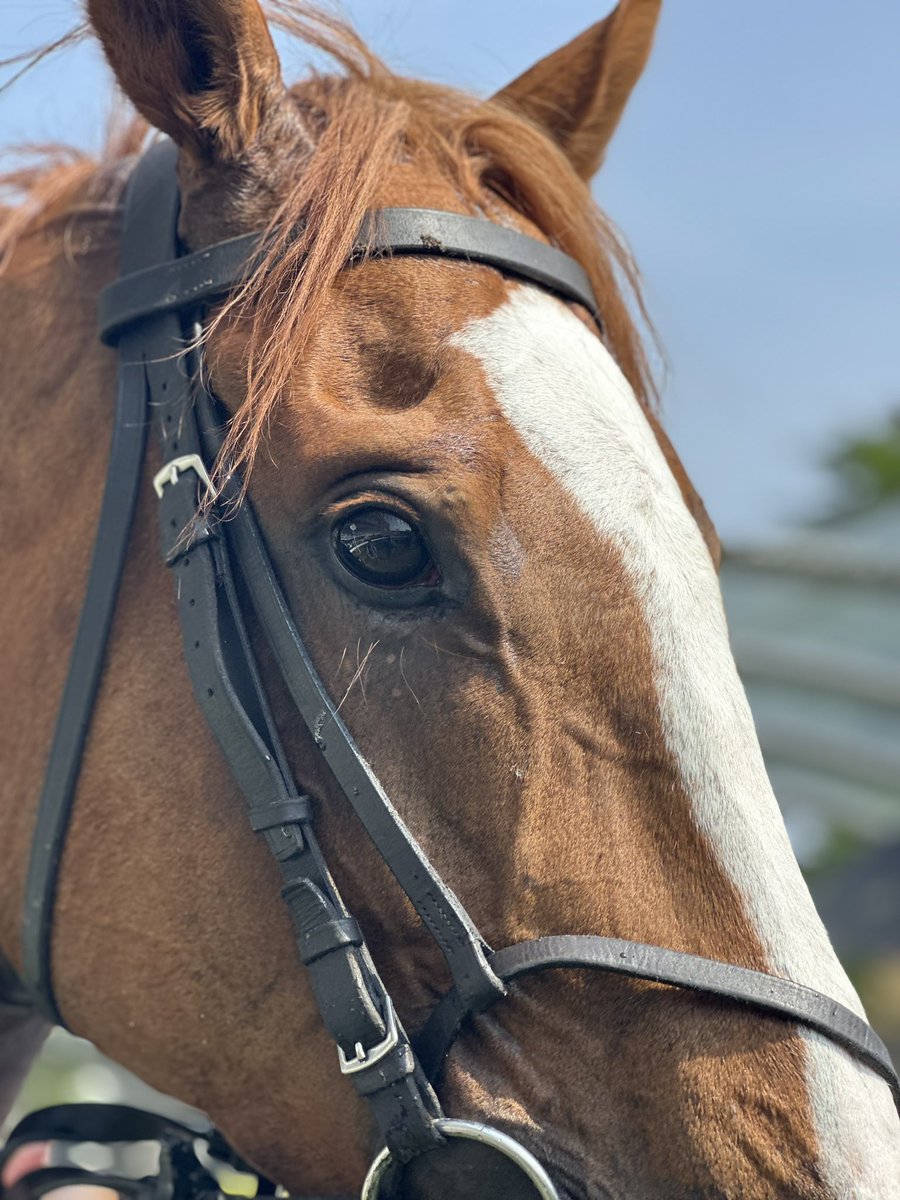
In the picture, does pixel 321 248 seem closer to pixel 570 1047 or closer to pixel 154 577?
pixel 154 577

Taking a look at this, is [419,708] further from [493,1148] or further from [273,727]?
[493,1148]

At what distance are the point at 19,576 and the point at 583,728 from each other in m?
0.91

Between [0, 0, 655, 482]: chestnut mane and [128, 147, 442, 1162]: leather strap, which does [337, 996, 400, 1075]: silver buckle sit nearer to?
[128, 147, 442, 1162]: leather strap

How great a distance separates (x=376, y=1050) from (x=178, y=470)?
79cm

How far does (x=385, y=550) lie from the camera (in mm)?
1412

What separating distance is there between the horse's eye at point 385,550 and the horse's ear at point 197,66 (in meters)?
0.63

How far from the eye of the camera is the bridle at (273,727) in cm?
130

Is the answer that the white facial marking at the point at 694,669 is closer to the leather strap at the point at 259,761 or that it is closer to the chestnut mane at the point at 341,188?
the chestnut mane at the point at 341,188

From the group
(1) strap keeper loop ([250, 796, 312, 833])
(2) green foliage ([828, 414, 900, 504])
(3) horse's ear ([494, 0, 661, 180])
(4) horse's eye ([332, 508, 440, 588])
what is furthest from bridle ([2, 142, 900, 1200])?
(2) green foliage ([828, 414, 900, 504])

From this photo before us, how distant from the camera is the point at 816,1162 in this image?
1193 mm

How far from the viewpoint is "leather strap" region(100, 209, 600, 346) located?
1.59m

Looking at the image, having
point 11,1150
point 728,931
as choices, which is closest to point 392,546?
point 728,931

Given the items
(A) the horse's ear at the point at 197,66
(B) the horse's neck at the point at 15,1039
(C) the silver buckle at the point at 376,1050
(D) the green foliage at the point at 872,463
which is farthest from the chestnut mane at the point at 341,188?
(D) the green foliage at the point at 872,463

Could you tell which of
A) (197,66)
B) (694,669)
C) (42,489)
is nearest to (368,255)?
(197,66)
